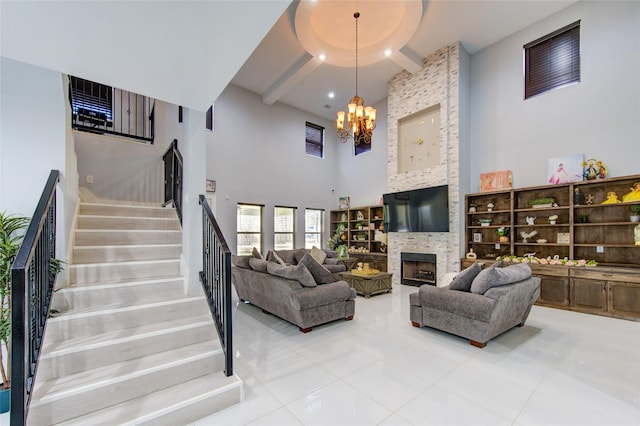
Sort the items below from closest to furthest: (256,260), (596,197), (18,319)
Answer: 1. (18,319)
2. (256,260)
3. (596,197)

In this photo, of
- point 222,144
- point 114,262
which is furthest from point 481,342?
point 222,144

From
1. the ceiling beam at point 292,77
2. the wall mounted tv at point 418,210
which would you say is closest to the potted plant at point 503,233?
the wall mounted tv at point 418,210

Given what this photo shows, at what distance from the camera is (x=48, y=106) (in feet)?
8.71

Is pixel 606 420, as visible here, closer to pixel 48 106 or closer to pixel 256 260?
pixel 256 260

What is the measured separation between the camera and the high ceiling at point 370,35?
5.32m

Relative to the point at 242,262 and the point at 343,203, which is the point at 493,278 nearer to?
the point at 242,262

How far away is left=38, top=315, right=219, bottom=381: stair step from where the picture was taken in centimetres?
208

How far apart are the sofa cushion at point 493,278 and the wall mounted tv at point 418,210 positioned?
10.2 feet

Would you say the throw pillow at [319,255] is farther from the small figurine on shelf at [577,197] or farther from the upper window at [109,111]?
the small figurine on shelf at [577,197]

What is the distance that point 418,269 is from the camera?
7.45 metres

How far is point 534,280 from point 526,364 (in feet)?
4.44

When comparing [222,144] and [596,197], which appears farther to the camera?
[222,144]

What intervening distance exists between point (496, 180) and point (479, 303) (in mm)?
4098

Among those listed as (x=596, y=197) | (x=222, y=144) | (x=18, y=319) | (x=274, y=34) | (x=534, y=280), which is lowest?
(x=534, y=280)
